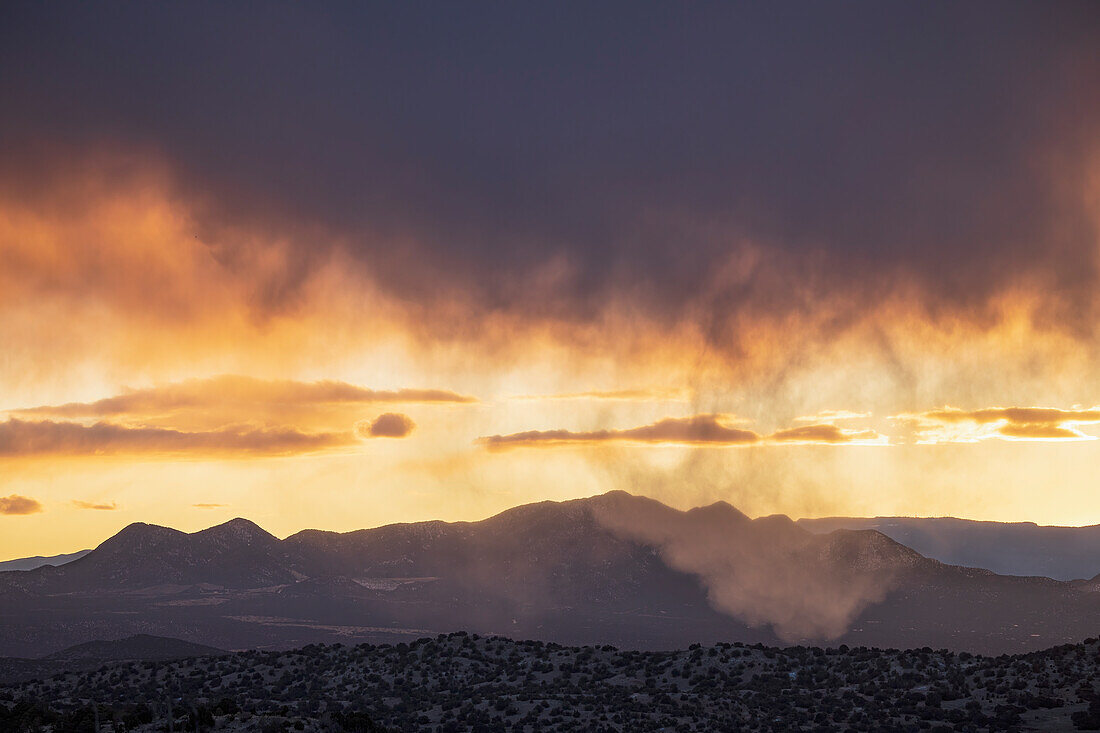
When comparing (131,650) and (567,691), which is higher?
(567,691)

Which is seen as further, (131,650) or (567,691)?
(131,650)

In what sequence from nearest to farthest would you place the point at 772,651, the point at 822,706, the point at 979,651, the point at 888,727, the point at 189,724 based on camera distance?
the point at 189,724, the point at 888,727, the point at 822,706, the point at 772,651, the point at 979,651

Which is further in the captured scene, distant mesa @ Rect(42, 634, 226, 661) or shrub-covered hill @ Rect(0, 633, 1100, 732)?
distant mesa @ Rect(42, 634, 226, 661)

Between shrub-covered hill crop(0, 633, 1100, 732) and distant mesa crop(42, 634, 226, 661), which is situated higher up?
shrub-covered hill crop(0, 633, 1100, 732)

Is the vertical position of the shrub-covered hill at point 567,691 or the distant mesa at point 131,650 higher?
the shrub-covered hill at point 567,691

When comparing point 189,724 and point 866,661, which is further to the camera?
point 866,661

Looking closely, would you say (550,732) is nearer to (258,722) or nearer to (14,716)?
(258,722)

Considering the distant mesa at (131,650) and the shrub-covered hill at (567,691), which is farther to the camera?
the distant mesa at (131,650)

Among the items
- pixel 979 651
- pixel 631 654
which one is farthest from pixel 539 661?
pixel 979 651

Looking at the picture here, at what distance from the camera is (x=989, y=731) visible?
53.5 meters

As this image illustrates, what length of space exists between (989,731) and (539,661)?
32.5 meters

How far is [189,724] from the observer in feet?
170

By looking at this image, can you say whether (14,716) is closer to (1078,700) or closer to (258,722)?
(258,722)

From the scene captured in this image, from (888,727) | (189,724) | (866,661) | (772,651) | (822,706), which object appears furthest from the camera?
(772,651)
